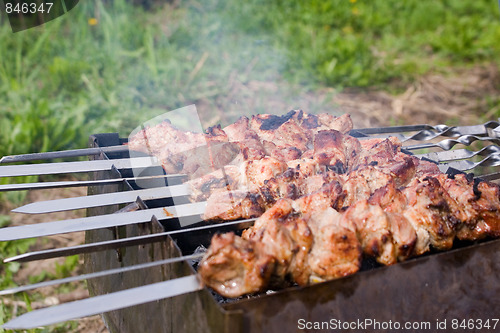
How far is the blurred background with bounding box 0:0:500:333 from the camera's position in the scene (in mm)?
5816

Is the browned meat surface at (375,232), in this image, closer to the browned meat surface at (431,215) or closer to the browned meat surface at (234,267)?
the browned meat surface at (431,215)

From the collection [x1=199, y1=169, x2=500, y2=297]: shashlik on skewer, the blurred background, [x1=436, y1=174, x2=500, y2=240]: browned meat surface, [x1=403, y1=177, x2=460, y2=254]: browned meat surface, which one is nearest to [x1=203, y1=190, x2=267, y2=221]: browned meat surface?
[x1=199, y1=169, x2=500, y2=297]: shashlik on skewer

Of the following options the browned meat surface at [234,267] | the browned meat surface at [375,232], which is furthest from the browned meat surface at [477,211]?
the browned meat surface at [234,267]

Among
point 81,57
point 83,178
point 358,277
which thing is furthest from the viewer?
point 81,57

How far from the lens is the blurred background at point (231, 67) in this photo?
19.1 feet

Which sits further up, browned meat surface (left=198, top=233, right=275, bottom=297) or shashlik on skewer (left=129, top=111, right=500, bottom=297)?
browned meat surface (left=198, top=233, right=275, bottom=297)

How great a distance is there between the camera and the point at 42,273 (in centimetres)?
389

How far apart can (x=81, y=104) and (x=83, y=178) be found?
119cm

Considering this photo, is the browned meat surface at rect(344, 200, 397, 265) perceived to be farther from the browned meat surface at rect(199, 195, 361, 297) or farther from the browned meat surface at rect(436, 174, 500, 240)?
the browned meat surface at rect(436, 174, 500, 240)

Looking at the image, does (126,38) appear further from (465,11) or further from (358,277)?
(465,11)

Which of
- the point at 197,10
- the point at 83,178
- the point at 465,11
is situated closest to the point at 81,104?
the point at 83,178

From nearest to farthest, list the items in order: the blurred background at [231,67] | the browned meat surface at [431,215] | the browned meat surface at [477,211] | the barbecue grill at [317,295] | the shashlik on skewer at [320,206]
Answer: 1. the barbecue grill at [317,295]
2. the shashlik on skewer at [320,206]
3. the browned meat surface at [431,215]
4. the browned meat surface at [477,211]
5. the blurred background at [231,67]

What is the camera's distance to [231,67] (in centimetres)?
715

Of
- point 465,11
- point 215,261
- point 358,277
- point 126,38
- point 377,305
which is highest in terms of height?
point 215,261
